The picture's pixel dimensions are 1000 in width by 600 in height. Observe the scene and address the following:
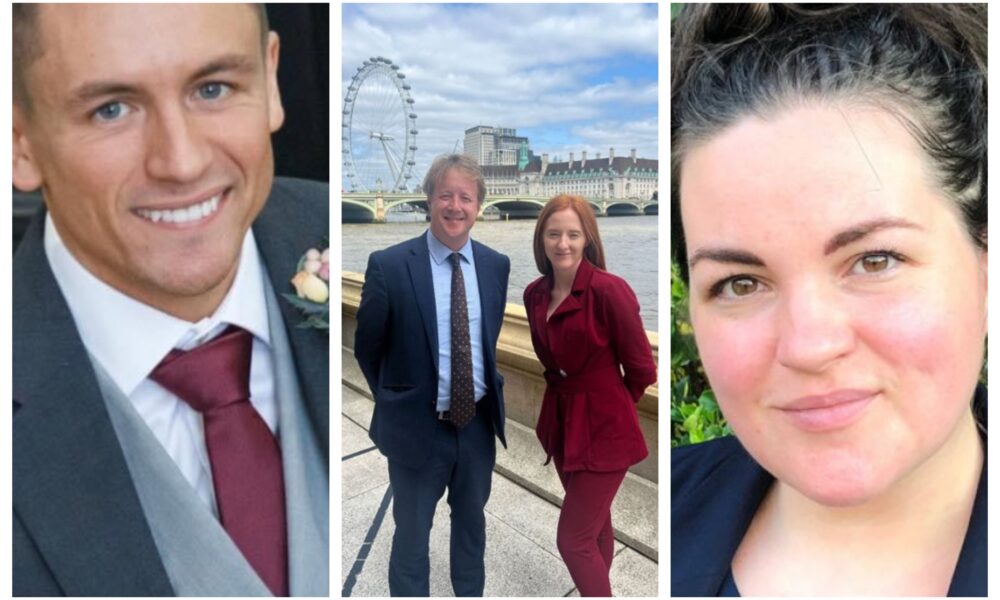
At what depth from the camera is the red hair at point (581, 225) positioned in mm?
1946

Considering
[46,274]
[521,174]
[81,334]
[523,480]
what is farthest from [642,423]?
[46,274]

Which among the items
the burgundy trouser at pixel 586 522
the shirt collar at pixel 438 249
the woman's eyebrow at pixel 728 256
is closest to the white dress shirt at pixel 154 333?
the shirt collar at pixel 438 249

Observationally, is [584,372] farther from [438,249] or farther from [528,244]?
[438,249]

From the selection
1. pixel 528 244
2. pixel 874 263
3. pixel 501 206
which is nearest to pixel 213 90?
pixel 501 206

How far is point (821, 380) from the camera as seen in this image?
1.71 meters

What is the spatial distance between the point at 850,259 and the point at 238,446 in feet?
6.17

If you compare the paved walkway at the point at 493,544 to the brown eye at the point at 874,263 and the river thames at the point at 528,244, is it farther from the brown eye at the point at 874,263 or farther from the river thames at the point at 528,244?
the brown eye at the point at 874,263

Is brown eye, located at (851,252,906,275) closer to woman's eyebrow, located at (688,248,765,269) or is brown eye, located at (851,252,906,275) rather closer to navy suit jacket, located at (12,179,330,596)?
woman's eyebrow, located at (688,248,765,269)

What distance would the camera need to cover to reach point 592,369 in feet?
6.65

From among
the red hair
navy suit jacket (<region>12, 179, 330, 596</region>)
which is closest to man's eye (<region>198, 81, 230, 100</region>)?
navy suit jacket (<region>12, 179, 330, 596</region>)

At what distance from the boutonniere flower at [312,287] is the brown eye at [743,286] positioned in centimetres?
124

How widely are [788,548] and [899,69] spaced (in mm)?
1457

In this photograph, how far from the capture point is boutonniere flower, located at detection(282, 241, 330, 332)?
2020 millimetres

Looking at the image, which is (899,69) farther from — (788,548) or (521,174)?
(788,548)
